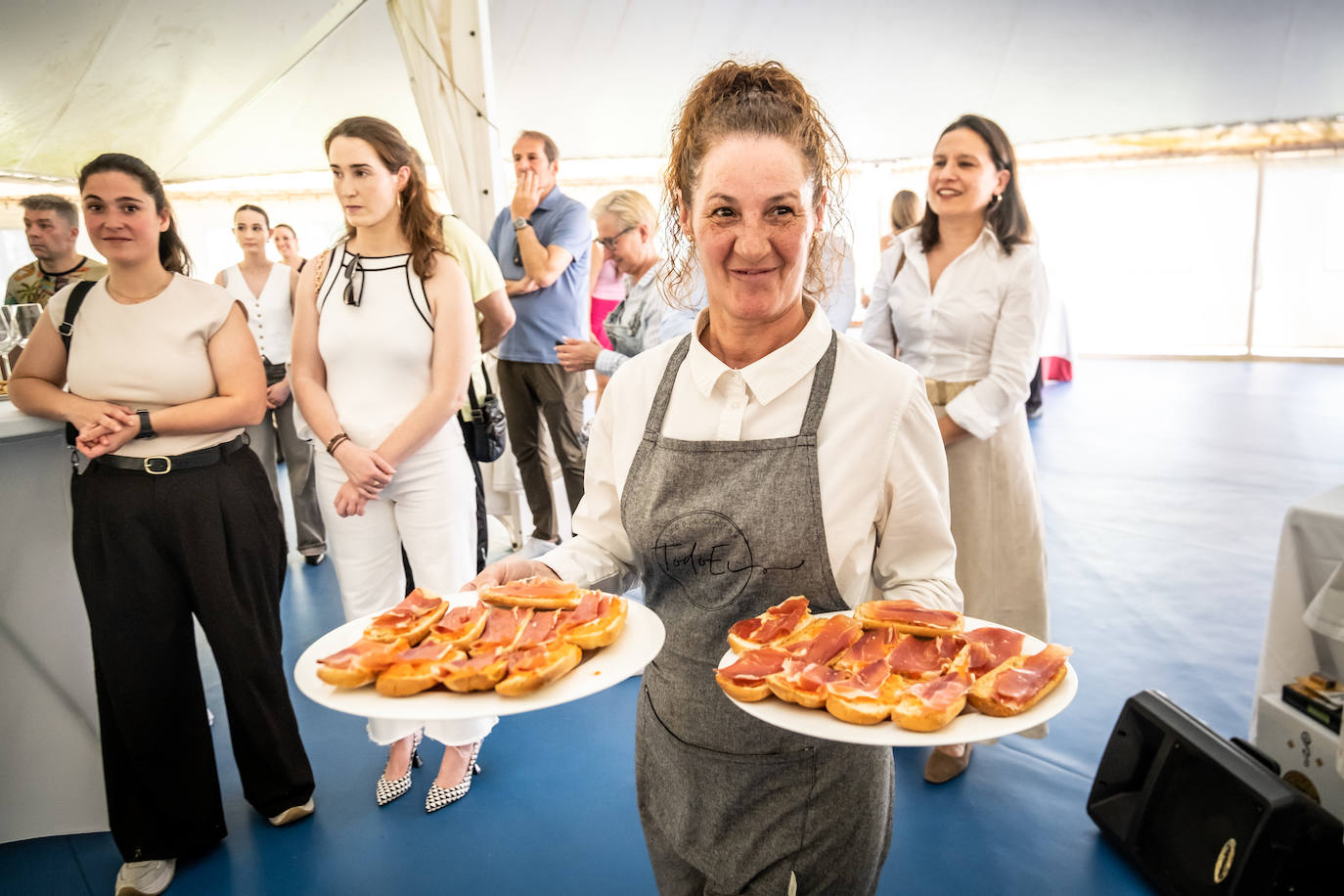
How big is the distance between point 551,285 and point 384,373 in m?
1.92

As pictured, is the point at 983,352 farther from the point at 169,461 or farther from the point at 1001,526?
the point at 169,461

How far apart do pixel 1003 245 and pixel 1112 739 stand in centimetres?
144

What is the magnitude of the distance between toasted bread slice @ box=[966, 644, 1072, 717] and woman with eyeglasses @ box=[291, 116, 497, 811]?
5.67ft

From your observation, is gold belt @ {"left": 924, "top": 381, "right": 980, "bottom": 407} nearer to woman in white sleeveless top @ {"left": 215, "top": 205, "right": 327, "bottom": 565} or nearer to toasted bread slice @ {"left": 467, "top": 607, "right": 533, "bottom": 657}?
toasted bread slice @ {"left": 467, "top": 607, "right": 533, "bottom": 657}

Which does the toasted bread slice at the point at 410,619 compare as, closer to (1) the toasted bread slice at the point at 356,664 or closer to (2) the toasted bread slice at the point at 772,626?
(1) the toasted bread slice at the point at 356,664

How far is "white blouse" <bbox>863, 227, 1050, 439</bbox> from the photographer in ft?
7.72

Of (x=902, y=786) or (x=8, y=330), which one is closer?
(x=8, y=330)

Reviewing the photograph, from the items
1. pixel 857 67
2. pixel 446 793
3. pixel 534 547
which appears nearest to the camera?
pixel 446 793

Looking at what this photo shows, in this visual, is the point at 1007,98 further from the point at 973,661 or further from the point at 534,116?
the point at 973,661

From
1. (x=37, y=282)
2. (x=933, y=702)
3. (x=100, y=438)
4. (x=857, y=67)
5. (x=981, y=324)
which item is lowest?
(x=933, y=702)

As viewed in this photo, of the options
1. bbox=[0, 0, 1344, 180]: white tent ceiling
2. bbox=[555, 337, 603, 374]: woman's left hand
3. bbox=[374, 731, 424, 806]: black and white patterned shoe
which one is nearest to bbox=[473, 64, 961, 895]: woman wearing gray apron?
bbox=[374, 731, 424, 806]: black and white patterned shoe

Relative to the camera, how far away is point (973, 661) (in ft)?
3.42

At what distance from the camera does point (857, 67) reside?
1161 cm

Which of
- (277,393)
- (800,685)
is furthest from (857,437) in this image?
(277,393)
